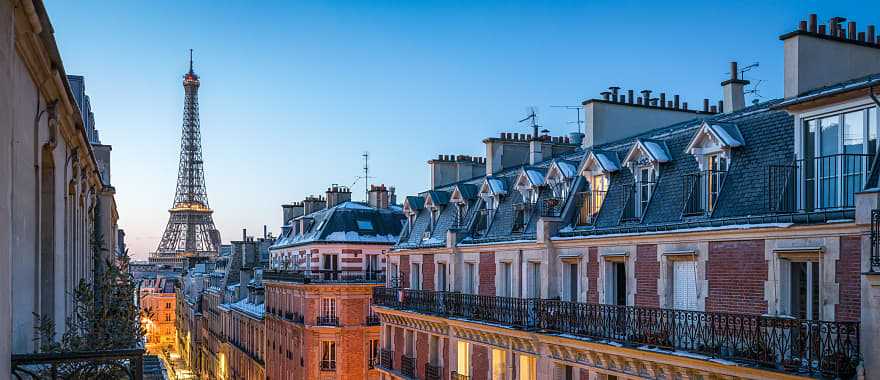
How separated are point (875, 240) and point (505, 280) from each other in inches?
646

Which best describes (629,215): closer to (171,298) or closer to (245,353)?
(245,353)

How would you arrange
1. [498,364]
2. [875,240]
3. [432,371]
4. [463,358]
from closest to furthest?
[875,240] < [498,364] < [463,358] < [432,371]

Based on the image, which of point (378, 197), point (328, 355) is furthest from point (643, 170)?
point (378, 197)

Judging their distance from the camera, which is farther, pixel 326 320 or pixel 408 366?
pixel 326 320

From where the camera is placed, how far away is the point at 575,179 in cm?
2697

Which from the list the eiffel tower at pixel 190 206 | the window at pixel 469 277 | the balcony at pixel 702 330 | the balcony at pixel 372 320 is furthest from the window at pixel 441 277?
the eiffel tower at pixel 190 206

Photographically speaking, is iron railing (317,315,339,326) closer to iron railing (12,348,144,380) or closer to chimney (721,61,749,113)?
chimney (721,61,749,113)

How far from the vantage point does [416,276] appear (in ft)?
127

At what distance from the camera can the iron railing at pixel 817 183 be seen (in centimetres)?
1620

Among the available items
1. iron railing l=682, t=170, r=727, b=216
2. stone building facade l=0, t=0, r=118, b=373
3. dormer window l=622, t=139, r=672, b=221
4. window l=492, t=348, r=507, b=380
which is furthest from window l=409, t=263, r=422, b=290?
stone building facade l=0, t=0, r=118, b=373

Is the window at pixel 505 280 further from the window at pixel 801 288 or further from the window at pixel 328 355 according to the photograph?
the window at pixel 328 355

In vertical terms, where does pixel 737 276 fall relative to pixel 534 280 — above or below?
above

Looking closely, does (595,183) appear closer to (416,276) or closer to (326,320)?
(416,276)

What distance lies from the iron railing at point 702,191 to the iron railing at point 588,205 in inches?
166
